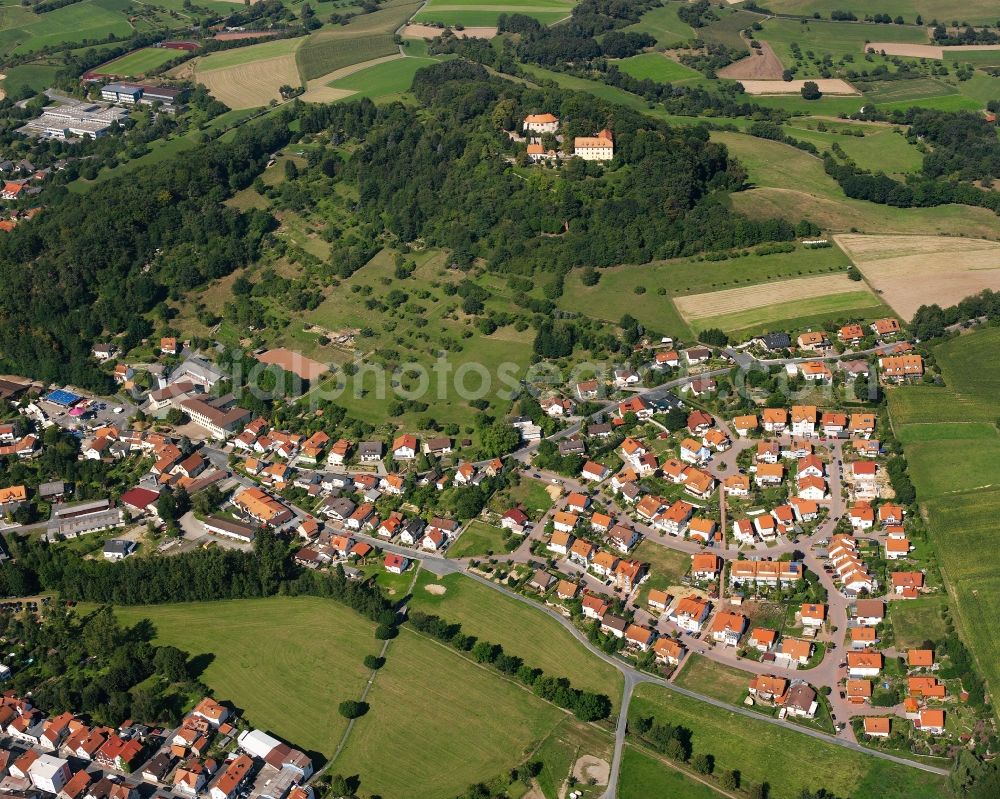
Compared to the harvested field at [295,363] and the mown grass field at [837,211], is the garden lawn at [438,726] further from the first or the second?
the mown grass field at [837,211]

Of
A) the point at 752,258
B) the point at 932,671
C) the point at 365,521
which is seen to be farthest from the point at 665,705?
the point at 752,258

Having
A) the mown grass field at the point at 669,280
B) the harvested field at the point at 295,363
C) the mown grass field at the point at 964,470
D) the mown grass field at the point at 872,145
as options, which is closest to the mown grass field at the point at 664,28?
the mown grass field at the point at 872,145

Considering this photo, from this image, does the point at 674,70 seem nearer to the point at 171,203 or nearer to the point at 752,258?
the point at 752,258

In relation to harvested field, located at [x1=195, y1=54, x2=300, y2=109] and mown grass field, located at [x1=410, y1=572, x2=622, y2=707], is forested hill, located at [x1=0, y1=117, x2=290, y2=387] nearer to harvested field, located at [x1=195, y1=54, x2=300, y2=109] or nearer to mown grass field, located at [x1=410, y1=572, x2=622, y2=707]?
harvested field, located at [x1=195, y1=54, x2=300, y2=109]

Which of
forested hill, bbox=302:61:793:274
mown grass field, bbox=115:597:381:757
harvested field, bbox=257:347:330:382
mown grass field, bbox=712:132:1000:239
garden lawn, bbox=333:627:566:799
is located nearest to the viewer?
garden lawn, bbox=333:627:566:799

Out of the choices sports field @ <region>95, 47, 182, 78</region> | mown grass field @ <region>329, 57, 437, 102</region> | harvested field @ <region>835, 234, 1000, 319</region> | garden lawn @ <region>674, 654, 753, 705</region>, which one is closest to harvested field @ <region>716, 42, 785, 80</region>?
mown grass field @ <region>329, 57, 437, 102</region>

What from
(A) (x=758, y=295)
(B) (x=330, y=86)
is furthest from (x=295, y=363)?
(B) (x=330, y=86)
